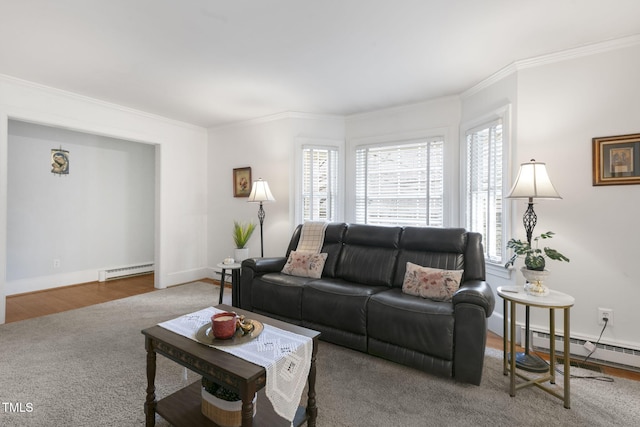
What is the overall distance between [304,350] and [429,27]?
2.35 meters

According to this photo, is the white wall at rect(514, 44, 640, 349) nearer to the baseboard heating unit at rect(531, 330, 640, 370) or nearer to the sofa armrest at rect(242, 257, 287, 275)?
the baseboard heating unit at rect(531, 330, 640, 370)

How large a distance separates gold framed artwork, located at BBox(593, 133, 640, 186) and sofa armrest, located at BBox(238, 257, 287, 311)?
9.95 ft

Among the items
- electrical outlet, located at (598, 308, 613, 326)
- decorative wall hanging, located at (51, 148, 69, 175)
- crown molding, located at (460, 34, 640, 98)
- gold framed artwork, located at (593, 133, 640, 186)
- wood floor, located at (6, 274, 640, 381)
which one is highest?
crown molding, located at (460, 34, 640, 98)

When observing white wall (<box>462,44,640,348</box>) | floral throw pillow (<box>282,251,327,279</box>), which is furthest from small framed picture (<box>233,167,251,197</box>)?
white wall (<box>462,44,640,348</box>)

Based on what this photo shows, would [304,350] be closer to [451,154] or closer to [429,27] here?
[429,27]

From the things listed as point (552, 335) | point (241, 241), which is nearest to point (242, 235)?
point (241, 241)

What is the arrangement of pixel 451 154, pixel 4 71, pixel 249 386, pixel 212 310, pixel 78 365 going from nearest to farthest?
pixel 249 386, pixel 212 310, pixel 78 365, pixel 4 71, pixel 451 154

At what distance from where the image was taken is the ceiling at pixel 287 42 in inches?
81.7

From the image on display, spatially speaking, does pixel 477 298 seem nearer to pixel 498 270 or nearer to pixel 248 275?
pixel 498 270

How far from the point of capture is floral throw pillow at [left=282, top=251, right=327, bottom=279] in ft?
10.8

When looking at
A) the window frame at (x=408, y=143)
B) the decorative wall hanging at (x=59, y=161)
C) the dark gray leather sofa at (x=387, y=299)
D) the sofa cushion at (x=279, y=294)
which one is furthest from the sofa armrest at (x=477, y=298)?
the decorative wall hanging at (x=59, y=161)

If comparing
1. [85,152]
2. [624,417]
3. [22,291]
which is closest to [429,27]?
[624,417]

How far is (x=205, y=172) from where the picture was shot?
17.3 ft

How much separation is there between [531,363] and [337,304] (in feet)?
4.99
